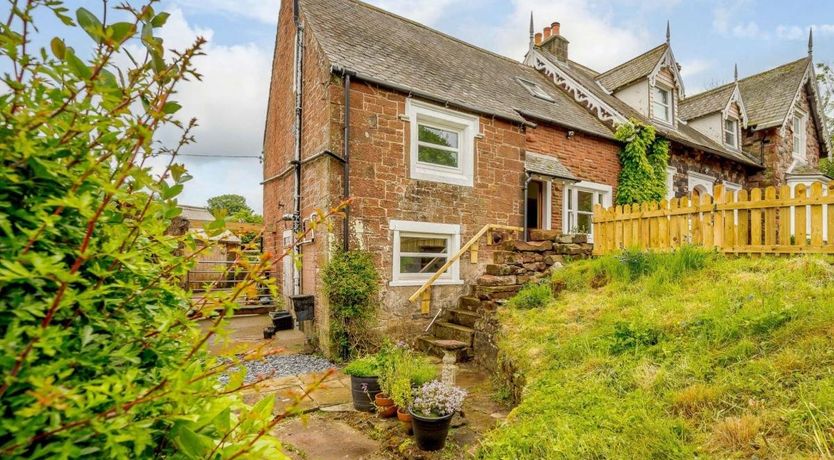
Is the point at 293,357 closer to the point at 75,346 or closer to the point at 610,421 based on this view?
the point at 610,421

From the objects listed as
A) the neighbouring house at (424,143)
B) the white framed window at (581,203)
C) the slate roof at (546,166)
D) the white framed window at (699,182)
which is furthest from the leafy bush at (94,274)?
the white framed window at (699,182)

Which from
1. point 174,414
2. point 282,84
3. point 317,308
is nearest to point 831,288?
point 174,414

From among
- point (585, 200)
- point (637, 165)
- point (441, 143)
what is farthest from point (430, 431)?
point (637, 165)

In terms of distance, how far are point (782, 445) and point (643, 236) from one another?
561 centimetres

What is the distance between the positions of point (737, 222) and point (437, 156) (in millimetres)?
5480

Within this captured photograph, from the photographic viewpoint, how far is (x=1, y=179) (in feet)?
3.29

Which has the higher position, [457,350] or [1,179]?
[1,179]

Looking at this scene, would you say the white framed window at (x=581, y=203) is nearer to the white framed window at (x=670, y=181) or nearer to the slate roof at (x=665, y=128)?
the white framed window at (x=670, y=181)

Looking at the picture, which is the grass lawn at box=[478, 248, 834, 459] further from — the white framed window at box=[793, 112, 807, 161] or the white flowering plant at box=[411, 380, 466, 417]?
the white framed window at box=[793, 112, 807, 161]

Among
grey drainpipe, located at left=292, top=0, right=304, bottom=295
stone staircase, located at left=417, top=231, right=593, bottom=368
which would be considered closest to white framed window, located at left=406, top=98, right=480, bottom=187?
stone staircase, located at left=417, top=231, right=593, bottom=368

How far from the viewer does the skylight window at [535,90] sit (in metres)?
12.3

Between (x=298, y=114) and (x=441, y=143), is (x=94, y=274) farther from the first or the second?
(x=298, y=114)

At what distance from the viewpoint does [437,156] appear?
28.9ft

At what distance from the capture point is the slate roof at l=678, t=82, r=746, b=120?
16000 millimetres
